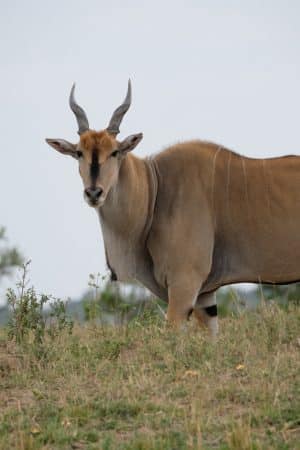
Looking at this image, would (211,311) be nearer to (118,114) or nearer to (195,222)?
(195,222)

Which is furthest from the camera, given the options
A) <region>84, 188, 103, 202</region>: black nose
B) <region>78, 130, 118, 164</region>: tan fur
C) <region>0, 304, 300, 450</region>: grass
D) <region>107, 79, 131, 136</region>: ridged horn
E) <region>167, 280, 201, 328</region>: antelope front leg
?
<region>107, 79, 131, 136</region>: ridged horn

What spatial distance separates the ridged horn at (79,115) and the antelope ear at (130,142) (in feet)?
1.44

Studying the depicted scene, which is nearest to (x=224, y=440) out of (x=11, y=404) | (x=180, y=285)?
(x=11, y=404)

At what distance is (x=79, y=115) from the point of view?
8.02 m

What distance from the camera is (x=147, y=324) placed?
7.96 m

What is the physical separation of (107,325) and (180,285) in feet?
2.88

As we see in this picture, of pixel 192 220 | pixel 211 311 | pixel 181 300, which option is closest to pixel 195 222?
pixel 192 220

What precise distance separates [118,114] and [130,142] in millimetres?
389

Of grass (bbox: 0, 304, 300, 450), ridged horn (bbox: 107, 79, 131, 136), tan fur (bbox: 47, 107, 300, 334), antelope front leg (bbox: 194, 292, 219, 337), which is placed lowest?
grass (bbox: 0, 304, 300, 450)

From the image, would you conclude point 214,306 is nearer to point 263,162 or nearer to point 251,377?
point 263,162

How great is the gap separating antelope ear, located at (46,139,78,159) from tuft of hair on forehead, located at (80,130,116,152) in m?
0.11

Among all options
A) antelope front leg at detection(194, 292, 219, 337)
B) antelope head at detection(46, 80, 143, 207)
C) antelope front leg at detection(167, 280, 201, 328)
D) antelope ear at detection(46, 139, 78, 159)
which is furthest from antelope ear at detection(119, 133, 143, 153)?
antelope front leg at detection(194, 292, 219, 337)

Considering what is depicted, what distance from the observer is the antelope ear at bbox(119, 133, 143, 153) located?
763 centimetres

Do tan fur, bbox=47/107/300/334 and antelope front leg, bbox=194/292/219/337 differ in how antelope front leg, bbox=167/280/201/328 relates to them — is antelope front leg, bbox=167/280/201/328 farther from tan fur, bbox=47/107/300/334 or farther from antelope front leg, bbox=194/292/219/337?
antelope front leg, bbox=194/292/219/337
